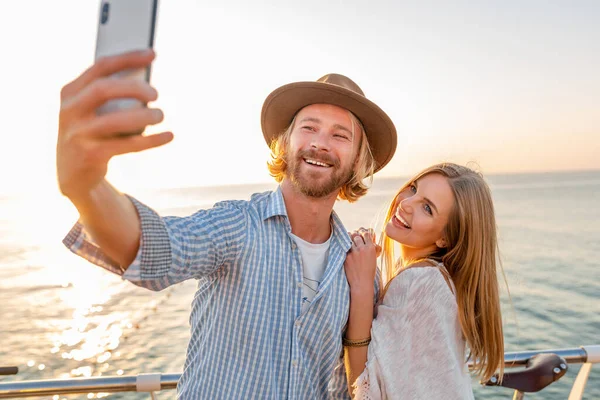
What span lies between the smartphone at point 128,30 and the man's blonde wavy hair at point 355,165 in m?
1.74

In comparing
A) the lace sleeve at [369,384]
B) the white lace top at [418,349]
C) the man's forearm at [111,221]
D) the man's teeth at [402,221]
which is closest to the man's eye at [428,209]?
the man's teeth at [402,221]

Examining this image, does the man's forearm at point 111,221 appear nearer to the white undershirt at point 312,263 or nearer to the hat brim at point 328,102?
the white undershirt at point 312,263

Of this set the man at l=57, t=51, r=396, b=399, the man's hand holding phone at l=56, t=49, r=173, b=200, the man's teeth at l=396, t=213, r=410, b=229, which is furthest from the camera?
the man's teeth at l=396, t=213, r=410, b=229

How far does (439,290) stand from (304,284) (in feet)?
1.90

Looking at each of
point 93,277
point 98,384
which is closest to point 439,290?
point 98,384

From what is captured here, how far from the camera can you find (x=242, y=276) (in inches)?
75.6

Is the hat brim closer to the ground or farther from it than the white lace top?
farther from it

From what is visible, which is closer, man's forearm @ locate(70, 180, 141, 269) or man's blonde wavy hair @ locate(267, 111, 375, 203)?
man's forearm @ locate(70, 180, 141, 269)

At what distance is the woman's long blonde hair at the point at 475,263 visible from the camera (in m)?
2.21

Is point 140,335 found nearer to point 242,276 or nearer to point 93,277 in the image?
point 93,277

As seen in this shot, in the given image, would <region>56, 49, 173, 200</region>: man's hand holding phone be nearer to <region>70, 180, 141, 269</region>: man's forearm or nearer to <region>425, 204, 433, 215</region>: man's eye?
<region>70, 180, 141, 269</region>: man's forearm

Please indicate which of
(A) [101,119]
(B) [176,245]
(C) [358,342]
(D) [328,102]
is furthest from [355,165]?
(A) [101,119]

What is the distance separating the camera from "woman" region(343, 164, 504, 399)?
6.57ft

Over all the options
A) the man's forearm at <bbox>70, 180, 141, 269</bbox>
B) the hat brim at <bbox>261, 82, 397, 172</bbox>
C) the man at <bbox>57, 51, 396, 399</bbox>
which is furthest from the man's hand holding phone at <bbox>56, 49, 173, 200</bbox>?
the hat brim at <bbox>261, 82, 397, 172</bbox>
